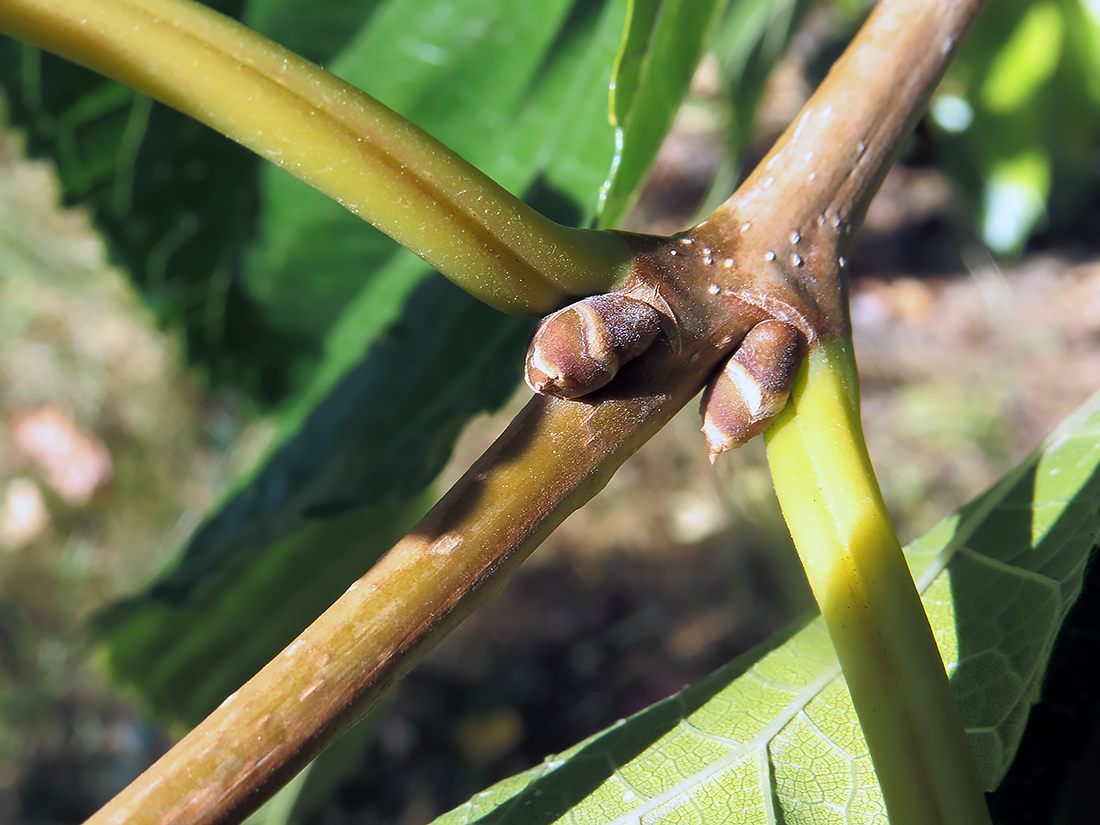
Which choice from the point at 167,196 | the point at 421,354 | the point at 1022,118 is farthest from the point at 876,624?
the point at 1022,118

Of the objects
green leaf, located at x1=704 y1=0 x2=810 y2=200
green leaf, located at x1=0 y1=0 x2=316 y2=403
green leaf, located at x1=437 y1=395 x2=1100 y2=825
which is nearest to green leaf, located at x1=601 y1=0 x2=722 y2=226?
green leaf, located at x1=437 y1=395 x2=1100 y2=825

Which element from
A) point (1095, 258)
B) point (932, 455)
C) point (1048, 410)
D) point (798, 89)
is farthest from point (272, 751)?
point (798, 89)

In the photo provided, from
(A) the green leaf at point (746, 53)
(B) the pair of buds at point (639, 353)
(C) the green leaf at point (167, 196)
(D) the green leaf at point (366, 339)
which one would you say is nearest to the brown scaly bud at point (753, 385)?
(B) the pair of buds at point (639, 353)

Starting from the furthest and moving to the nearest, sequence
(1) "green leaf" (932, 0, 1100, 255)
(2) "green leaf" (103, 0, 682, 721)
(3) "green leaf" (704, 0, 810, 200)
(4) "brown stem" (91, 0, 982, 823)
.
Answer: (1) "green leaf" (932, 0, 1100, 255) → (3) "green leaf" (704, 0, 810, 200) → (2) "green leaf" (103, 0, 682, 721) → (4) "brown stem" (91, 0, 982, 823)

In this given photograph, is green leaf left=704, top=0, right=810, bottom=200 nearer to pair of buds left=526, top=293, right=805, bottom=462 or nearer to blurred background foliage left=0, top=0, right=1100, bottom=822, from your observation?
blurred background foliage left=0, top=0, right=1100, bottom=822

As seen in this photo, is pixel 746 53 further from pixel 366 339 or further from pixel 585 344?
pixel 585 344

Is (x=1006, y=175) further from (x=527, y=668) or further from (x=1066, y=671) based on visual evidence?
(x=1066, y=671)
